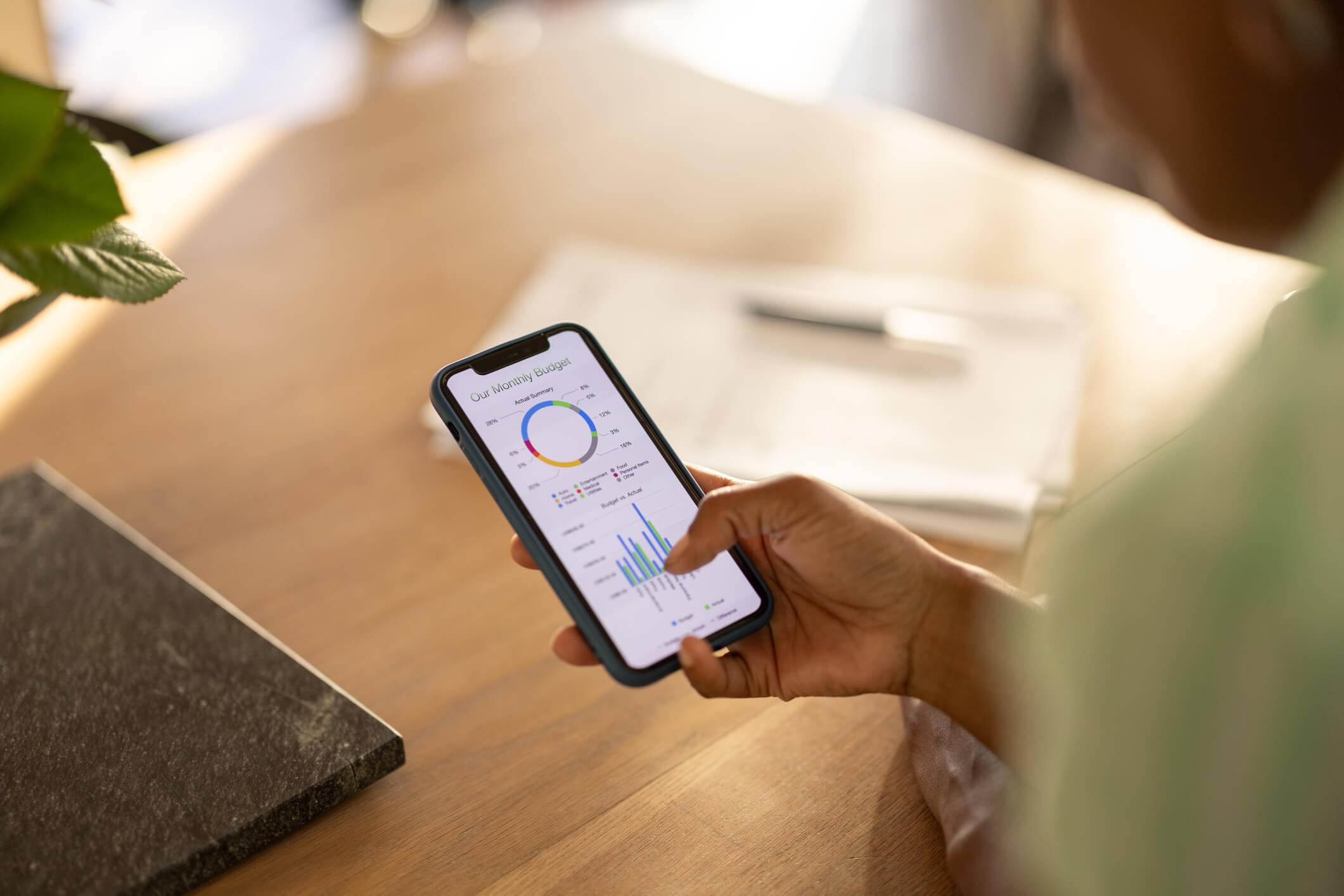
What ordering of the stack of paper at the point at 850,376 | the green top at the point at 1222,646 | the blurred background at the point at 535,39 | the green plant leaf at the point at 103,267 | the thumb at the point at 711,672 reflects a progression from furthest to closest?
the blurred background at the point at 535,39
the stack of paper at the point at 850,376
the thumb at the point at 711,672
the green plant leaf at the point at 103,267
the green top at the point at 1222,646

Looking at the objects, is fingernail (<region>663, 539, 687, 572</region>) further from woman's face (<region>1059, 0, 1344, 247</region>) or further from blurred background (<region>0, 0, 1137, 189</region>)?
blurred background (<region>0, 0, 1137, 189</region>)

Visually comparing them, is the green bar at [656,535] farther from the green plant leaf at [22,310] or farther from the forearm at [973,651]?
the green plant leaf at [22,310]

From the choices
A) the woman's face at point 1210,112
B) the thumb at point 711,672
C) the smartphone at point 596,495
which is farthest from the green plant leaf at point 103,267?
the woman's face at point 1210,112

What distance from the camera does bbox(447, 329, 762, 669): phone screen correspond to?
0.55 meters

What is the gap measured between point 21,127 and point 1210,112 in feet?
1.79

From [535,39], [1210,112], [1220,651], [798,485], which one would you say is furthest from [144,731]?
[535,39]

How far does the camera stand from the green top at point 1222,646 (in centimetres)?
31

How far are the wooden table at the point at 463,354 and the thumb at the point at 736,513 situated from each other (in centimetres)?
12

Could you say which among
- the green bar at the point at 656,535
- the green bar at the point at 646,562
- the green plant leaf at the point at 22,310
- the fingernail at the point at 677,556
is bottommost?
the green bar at the point at 646,562

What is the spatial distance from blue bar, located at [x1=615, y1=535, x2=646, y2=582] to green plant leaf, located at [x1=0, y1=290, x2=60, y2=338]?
28 cm

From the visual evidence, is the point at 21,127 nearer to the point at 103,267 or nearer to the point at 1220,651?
the point at 103,267

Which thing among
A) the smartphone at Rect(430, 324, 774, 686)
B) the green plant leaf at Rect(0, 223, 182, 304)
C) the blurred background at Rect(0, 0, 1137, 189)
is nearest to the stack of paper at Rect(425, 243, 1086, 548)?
the smartphone at Rect(430, 324, 774, 686)

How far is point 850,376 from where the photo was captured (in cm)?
88

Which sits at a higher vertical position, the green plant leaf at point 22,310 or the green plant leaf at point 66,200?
the green plant leaf at point 66,200
